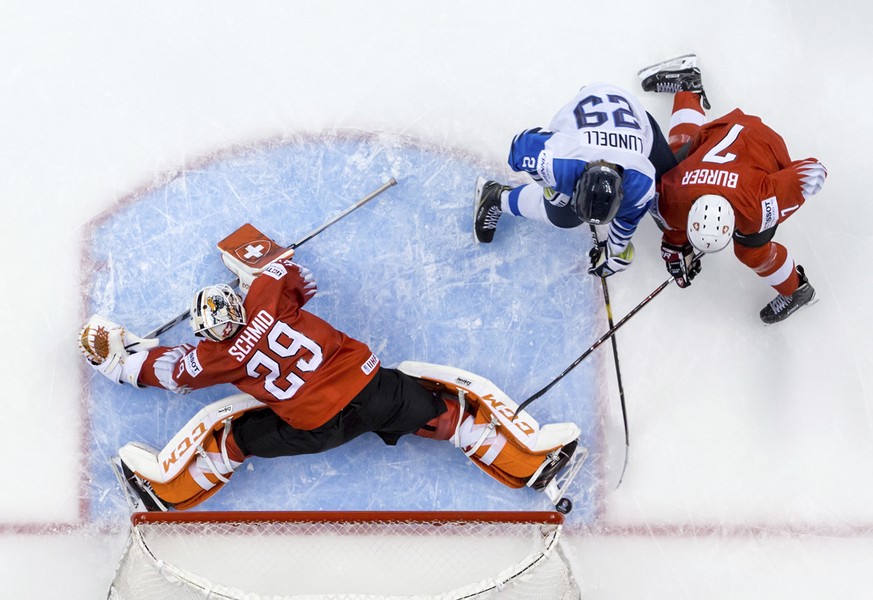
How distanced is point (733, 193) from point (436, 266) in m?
1.34

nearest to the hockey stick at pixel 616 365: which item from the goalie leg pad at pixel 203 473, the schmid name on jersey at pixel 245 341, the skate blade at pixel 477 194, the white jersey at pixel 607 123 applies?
the skate blade at pixel 477 194

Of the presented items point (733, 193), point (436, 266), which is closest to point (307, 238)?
point (436, 266)

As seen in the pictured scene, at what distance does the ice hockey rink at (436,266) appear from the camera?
11.9ft

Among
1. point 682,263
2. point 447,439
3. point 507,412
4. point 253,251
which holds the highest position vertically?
point 682,263

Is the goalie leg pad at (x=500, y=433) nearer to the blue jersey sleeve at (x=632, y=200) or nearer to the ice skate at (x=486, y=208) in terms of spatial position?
the ice skate at (x=486, y=208)

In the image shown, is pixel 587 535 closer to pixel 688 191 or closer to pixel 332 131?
pixel 688 191

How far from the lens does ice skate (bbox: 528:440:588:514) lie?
353cm

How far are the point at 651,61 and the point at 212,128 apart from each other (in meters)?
2.11

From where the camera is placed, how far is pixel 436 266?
Answer: 368 centimetres

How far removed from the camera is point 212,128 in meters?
3.72

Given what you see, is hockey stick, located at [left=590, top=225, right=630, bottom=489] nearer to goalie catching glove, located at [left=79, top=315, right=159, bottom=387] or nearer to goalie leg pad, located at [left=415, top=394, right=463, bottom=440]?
goalie leg pad, located at [left=415, top=394, right=463, bottom=440]

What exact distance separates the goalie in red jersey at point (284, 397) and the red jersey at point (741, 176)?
1155 millimetres

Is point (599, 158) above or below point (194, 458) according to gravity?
above

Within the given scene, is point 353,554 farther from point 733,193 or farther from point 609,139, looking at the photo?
point 733,193
